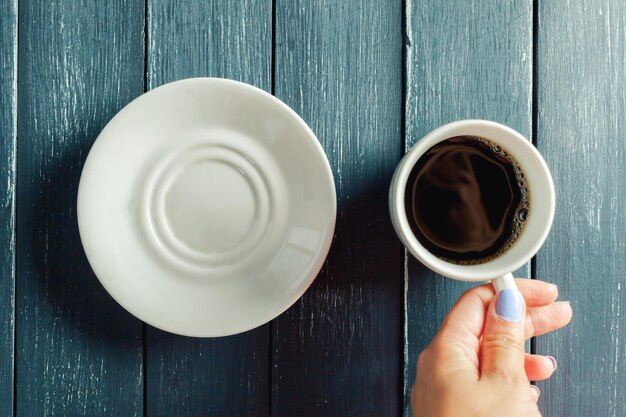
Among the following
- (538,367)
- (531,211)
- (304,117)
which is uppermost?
(304,117)

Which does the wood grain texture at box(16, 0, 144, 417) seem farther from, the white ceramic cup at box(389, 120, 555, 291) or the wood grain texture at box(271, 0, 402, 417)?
the white ceramic cup at box(389, 120, 555, 291)

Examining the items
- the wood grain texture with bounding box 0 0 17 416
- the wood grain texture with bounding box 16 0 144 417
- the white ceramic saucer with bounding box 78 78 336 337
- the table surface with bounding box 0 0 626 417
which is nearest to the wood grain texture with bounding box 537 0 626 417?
the table surface with bounding box 0 0 626 417

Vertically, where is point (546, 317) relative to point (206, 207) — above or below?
below

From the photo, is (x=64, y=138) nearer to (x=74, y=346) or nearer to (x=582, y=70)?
(x=74, y=346)

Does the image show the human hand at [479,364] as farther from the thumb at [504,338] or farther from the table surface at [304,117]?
the table surface at [304,117]

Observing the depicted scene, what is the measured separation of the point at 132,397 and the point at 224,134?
28cm

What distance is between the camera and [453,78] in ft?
1.91

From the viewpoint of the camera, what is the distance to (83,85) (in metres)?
0.58

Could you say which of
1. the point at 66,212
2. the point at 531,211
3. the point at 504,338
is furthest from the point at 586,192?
the point at 66,212

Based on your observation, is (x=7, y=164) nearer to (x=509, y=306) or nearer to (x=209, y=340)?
(x=209, y=340)

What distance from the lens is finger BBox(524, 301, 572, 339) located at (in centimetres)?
56

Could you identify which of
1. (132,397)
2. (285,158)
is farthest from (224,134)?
(132,397)

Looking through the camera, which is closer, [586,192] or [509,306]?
[509,306]

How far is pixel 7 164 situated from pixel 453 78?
0.46m
